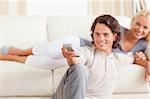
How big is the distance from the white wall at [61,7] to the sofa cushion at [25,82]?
1.31m

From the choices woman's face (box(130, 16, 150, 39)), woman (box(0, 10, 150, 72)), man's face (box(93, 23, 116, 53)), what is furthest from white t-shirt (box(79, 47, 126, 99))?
woman's face (box(130, 16, 150, 39))

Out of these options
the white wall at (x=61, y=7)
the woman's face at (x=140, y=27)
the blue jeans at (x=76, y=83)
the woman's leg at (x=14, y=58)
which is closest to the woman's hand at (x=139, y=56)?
the woman's face at (x=140, y=27)

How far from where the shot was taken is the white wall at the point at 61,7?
9.62 ft

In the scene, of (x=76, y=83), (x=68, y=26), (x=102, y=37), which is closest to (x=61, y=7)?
(x=68, y=26)

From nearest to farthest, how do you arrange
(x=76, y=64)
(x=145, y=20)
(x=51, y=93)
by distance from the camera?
(x=76, y=64), (x=51, y=93), (x=145, y=20)

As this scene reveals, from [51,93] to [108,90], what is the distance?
30 centimetres

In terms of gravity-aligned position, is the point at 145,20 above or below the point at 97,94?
above

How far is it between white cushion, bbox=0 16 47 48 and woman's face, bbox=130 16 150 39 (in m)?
0.67

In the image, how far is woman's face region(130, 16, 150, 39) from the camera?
1.87 m

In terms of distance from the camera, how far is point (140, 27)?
6.16 feet

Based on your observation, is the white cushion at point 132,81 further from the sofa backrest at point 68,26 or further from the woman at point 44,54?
the sofa backrest at point 68,26

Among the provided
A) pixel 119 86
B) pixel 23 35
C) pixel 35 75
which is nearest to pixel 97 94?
pixel 119 86

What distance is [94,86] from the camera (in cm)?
160

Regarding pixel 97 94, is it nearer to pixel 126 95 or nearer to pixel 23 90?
pixel 126 95
